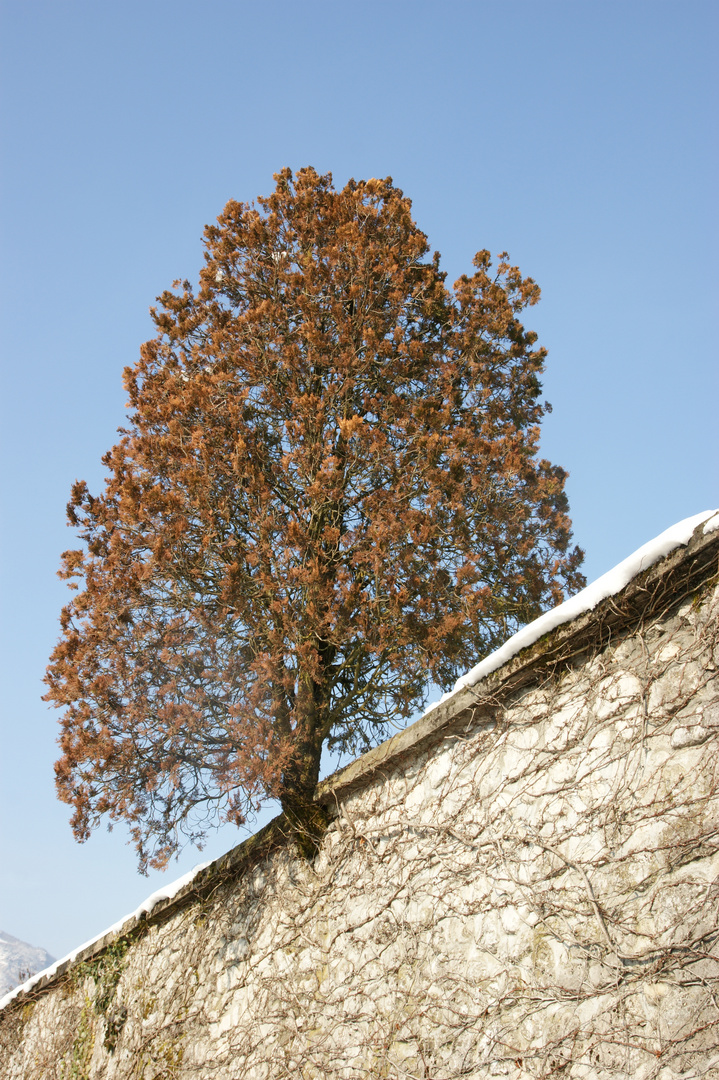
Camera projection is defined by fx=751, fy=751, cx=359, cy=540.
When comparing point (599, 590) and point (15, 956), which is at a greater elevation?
point (15, 956)

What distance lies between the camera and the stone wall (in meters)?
2.66

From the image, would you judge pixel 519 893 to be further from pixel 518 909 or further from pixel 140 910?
pixel 140 910

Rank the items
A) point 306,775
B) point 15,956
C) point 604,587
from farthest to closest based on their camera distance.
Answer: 1. point 15,956
2. point 306,775
3. point 604,587

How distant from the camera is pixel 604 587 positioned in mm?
3119

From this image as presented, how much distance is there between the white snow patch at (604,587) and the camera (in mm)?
2869

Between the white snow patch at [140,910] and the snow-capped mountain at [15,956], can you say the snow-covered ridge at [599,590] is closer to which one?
the white snow patch at [140,910]

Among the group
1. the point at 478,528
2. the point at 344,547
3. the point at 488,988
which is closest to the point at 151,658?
the point at 344,547

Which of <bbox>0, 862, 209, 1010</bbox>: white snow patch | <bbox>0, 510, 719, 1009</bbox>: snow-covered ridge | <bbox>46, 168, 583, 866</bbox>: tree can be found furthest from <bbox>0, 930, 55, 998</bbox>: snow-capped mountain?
<bbox>0, 510, 719, 1009</bbox>: snow-covered ridge

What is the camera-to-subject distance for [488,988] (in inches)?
125

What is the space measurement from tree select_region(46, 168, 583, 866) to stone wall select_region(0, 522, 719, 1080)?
0.79m

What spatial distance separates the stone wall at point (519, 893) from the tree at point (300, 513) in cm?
79

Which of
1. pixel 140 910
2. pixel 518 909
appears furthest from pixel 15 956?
pixel 518 909

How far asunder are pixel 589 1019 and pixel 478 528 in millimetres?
3824

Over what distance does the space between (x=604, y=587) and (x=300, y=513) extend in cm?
359
